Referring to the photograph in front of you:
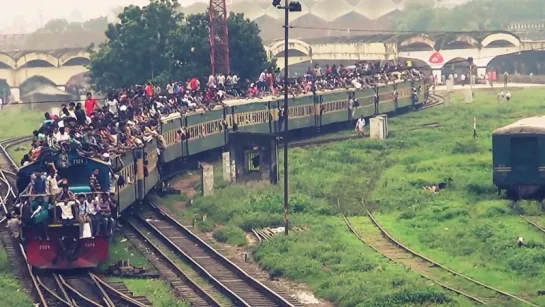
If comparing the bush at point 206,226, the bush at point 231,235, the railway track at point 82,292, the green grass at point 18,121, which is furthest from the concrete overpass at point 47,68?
the railway track at point 82,292

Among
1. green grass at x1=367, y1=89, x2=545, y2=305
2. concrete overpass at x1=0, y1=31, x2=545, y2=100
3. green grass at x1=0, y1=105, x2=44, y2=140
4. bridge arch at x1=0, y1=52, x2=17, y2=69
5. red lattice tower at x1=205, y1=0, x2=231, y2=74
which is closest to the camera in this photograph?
green grass at x1=367, y1=89, x2=545, y2=305

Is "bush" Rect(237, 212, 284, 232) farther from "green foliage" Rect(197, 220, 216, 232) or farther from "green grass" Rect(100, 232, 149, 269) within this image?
"green grass" Rect(100, 232, 149, 269)

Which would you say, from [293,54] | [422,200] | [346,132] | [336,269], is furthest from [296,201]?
[293,54]

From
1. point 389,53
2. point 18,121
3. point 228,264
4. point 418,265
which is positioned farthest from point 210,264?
point 389,53

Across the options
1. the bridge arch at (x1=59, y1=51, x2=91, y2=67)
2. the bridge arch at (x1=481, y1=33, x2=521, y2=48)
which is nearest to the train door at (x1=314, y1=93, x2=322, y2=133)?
the bridge arch at (x1=481, y1=33, x2=521, y2=48)

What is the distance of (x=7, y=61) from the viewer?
98.3 metres

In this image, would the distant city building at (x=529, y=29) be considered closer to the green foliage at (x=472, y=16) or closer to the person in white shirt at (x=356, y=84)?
the green foliage at (x=472, y=16)

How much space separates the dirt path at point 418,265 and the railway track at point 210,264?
3488 mm

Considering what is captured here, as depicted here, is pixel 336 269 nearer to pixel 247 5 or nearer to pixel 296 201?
pixel 296 201

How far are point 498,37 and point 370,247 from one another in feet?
226

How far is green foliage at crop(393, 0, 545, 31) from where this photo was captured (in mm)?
142750

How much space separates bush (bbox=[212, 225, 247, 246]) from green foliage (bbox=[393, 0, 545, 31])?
112299 millimetres

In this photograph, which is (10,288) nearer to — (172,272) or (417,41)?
(172,272)

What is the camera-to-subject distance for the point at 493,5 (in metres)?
155
